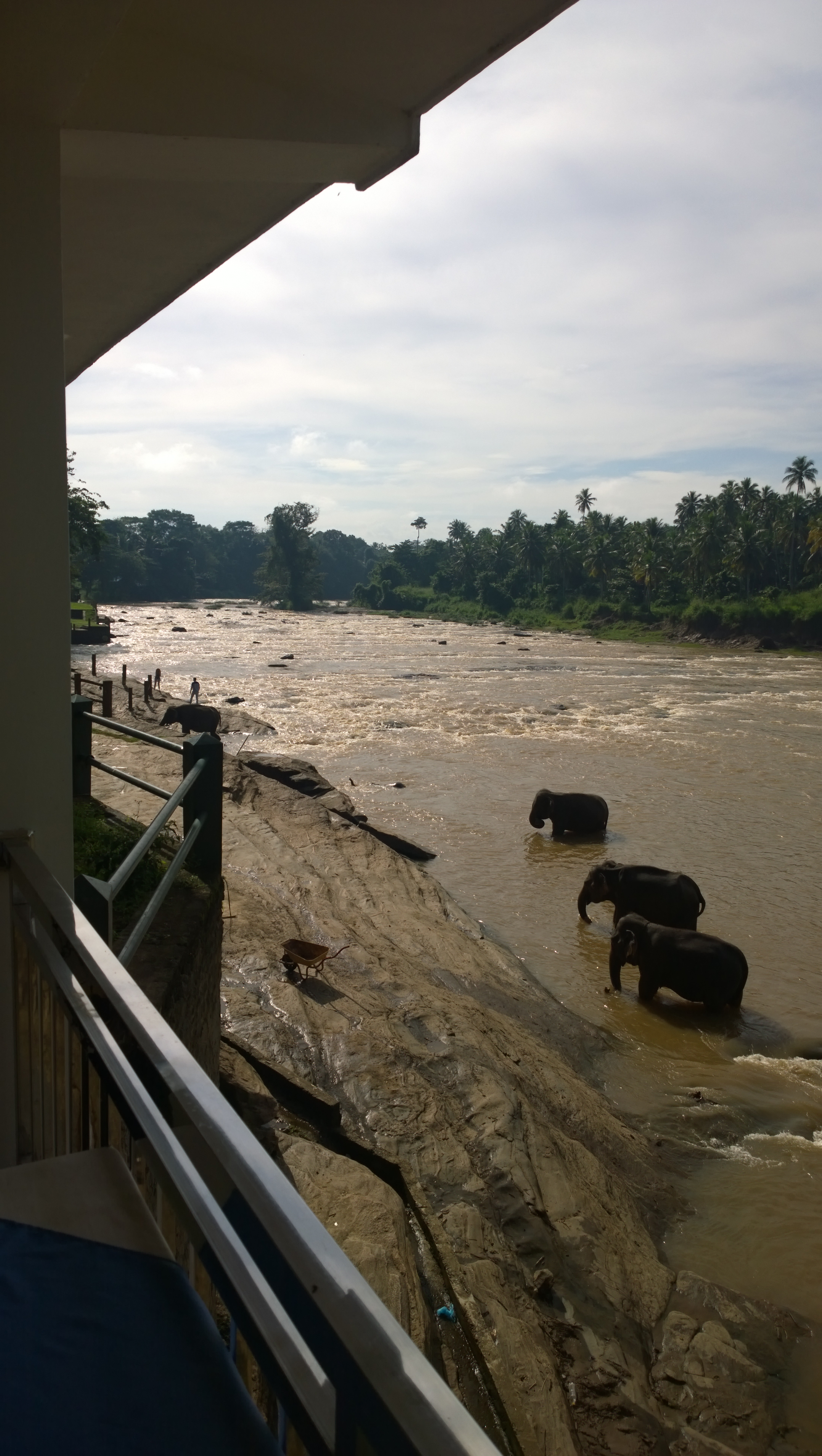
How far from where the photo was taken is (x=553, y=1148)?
540 centimetres

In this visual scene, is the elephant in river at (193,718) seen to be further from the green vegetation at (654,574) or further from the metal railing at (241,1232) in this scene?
the green vegetation at (654,574)

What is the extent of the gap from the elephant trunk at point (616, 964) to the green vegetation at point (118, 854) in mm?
5013

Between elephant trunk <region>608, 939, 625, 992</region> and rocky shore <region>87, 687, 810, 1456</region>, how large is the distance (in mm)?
1294

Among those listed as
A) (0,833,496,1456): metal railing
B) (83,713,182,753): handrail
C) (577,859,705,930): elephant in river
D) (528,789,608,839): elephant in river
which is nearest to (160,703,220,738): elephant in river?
(528,789,608,839): elephant in river

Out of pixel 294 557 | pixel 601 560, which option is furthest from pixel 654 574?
pixel 294 557

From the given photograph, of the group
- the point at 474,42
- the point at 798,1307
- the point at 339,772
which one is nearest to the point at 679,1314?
the point at 798,1307

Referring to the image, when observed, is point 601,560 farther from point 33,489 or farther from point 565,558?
point 33,489

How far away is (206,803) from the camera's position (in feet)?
15.9

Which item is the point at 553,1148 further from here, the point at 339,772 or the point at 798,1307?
the point at 339,772

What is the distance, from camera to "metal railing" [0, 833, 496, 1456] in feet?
2.72

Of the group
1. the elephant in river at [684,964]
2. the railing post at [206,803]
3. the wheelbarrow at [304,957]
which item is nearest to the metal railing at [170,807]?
the railing post at [206,803]

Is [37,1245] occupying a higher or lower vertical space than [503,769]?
higher

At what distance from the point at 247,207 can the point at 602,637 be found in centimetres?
5872

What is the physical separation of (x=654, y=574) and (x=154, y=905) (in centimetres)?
6613
